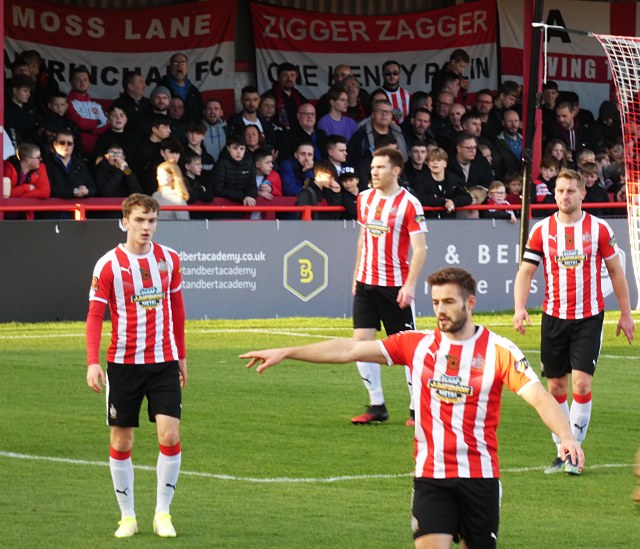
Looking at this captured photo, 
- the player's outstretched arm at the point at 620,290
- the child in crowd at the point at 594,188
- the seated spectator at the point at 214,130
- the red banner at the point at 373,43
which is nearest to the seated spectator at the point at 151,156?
the seated spectator at the point at 214,130

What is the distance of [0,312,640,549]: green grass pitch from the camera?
7.72 meters

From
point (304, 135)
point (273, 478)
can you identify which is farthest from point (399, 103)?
point (273, 478)

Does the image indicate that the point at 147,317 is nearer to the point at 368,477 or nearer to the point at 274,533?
the point at 274,533

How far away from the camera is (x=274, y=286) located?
17.8 meters

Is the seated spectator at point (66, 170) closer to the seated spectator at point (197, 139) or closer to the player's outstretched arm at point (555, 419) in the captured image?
the seated spectator at point (197, 139)

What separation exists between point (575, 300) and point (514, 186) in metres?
10.4

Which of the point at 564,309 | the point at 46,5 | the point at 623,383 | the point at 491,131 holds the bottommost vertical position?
the point at 623,383

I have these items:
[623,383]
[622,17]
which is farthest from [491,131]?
[623,383]

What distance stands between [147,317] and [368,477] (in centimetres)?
205

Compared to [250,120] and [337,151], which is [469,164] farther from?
[250,120]

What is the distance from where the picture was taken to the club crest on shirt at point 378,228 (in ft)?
37.8

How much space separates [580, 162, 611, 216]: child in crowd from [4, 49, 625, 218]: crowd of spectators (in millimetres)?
20

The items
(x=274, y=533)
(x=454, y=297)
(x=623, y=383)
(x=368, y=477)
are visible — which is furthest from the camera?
(x=623, y=383)

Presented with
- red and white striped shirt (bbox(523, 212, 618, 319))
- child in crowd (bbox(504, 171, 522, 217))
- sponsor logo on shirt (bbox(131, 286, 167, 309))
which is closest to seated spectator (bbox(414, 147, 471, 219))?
child in crowd (bbox(504, 171, 522, 217))
